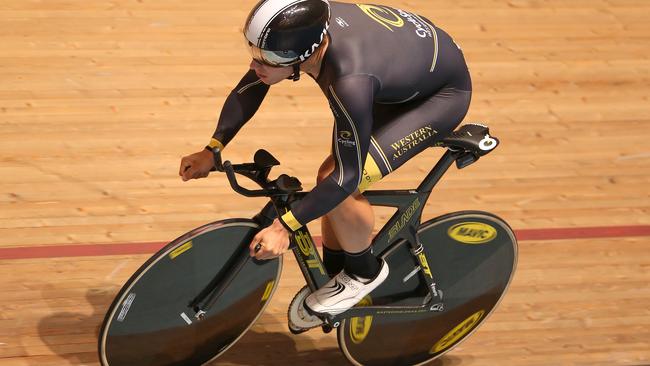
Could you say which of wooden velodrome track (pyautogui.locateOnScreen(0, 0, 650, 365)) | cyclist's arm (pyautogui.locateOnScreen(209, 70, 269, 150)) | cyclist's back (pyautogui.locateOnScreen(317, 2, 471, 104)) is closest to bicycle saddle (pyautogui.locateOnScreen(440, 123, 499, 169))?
cyclist's back (pyautogui.locateOnScreen(317, 2, 471, 104))

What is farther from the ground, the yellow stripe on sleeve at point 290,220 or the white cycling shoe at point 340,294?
the yellow stripe on sleeve at point 290,220

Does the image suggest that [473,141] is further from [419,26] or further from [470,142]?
[419,26]

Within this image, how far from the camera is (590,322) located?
4867 mm

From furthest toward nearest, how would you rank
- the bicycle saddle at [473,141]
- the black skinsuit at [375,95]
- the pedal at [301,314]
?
1. the pedal at [301,314]
2. the bicycle saddle at [473,141]
3. the black skinsuit at [375,95]

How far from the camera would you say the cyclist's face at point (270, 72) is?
3479 millimetres

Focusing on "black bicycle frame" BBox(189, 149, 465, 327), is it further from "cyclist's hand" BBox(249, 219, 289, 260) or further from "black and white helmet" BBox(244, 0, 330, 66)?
"black and white helmet" BBox(244, 0, 330, 66)

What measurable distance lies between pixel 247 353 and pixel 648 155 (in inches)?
109

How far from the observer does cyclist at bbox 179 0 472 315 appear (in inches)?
134

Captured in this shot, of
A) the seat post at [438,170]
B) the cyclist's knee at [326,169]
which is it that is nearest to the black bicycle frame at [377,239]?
the seat post at [438,170]

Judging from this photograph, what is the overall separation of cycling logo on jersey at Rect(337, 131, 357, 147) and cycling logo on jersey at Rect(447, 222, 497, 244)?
923 millimetres

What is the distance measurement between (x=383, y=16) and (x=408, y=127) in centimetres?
40

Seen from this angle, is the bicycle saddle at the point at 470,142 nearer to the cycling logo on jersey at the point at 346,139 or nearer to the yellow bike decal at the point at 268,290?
the cycling logo on jersey at the point at 346,139

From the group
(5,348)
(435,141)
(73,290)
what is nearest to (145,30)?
(73,290)

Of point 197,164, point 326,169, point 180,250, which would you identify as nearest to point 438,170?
point 326,169
